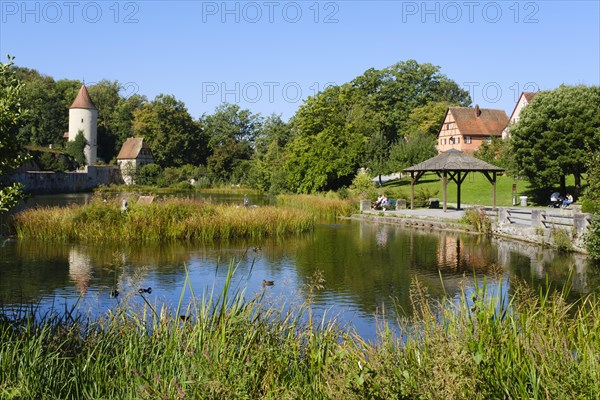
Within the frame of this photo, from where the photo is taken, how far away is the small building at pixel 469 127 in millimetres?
75312

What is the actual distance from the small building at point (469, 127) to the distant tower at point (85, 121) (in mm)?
44420

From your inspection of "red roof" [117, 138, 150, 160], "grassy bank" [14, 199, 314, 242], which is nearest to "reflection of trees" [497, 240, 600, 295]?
"grassy bank" [14, 199, 314, 242]

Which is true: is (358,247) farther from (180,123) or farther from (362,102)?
(180,123)

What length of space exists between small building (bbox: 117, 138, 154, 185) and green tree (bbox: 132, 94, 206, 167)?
61.1 inches

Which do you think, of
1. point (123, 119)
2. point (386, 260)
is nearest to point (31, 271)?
point (386, 260)

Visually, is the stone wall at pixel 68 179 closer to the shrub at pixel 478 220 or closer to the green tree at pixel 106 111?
the green tree at pixel 106 111

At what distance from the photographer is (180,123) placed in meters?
86.8

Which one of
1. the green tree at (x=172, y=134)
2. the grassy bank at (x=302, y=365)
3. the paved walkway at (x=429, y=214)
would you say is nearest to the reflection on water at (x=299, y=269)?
the grassy bank at (x=302, y=365)

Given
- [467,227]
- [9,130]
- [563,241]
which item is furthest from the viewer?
[467,227]

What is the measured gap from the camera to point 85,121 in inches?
3265

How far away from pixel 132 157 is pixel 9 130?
78504 millimetres

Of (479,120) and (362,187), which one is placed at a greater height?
(479,120)

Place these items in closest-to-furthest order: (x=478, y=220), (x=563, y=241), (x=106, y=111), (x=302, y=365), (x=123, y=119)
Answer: (x=302, y=365) → (x=563, y=241) → (x=478, y=220) → (x=123, y=119) → (x=106, y=111)

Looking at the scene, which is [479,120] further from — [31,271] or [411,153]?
[31,271]
